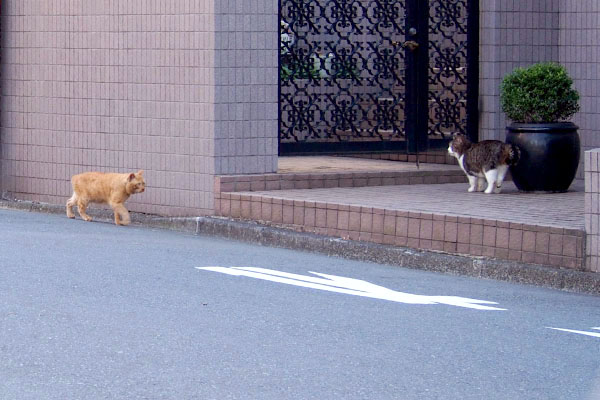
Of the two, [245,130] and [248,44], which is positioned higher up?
[248,44]

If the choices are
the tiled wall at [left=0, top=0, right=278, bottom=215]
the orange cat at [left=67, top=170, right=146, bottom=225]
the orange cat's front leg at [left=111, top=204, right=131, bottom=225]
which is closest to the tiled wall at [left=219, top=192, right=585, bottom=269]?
the tiled wall at [left=0, top=0, right=278, bottom=215]

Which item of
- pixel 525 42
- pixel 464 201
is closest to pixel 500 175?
pixel 464 201

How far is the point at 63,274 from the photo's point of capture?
9.52m

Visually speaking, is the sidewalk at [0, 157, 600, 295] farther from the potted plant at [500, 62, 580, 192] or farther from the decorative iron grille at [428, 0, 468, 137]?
the decorative iron grille at [428, 0, 468, 137]

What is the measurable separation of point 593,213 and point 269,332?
131 inches

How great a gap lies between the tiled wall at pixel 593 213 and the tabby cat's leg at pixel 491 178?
2.90 m

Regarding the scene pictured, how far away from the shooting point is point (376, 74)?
575 inches

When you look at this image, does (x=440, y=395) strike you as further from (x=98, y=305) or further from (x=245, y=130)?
(x=245, y=130)

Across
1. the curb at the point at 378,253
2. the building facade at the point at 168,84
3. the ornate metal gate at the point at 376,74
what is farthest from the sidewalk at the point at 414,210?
the building facade at the point at 168,84

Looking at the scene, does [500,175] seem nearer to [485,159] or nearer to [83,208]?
[485,159]

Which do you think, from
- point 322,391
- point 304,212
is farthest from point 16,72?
point 322,391

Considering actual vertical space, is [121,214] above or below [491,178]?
below

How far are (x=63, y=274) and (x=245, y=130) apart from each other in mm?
4107

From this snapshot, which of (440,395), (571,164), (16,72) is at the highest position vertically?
(16,72)
